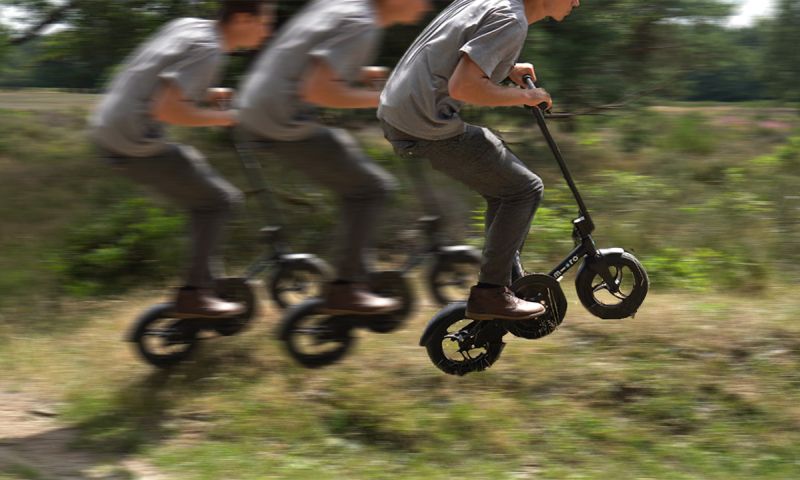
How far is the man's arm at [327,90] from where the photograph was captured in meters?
5.06

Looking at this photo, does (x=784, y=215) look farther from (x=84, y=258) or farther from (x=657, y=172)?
(x=84, y=258)

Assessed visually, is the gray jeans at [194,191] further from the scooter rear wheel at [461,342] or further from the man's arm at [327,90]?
the scooter rear wheel at [461,342]

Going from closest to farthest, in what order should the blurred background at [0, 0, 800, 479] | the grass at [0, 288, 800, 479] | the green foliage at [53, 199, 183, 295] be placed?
the grass at [0, 288, 800, 479] < the blurred background at [0, 0, 800, 479] < the green foliage at [53, 199, 183, 295]

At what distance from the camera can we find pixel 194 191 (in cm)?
547

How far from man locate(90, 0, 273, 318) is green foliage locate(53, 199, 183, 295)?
9.18 feet

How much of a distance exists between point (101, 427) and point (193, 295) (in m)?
0.83

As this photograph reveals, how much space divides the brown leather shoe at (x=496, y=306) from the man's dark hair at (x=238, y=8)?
5.85 ft

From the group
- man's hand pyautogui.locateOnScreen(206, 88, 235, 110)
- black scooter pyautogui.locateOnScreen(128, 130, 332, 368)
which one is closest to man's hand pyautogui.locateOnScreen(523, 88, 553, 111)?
black scooter pyautogui.locateOnScreen(128, 130, 332, 368)

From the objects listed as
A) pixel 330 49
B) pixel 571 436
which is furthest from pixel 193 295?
pixel 571 436

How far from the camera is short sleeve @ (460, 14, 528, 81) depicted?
15.4 feet

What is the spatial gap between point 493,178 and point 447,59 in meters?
0.61

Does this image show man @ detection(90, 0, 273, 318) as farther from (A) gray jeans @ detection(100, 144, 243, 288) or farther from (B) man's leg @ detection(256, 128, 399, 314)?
(B) man's leg @ detection(256, 128, 399, 314)

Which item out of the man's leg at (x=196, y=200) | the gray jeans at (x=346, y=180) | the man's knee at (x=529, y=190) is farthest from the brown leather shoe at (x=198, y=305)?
the man's knee at (x=529, y=190)

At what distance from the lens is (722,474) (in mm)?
4602
